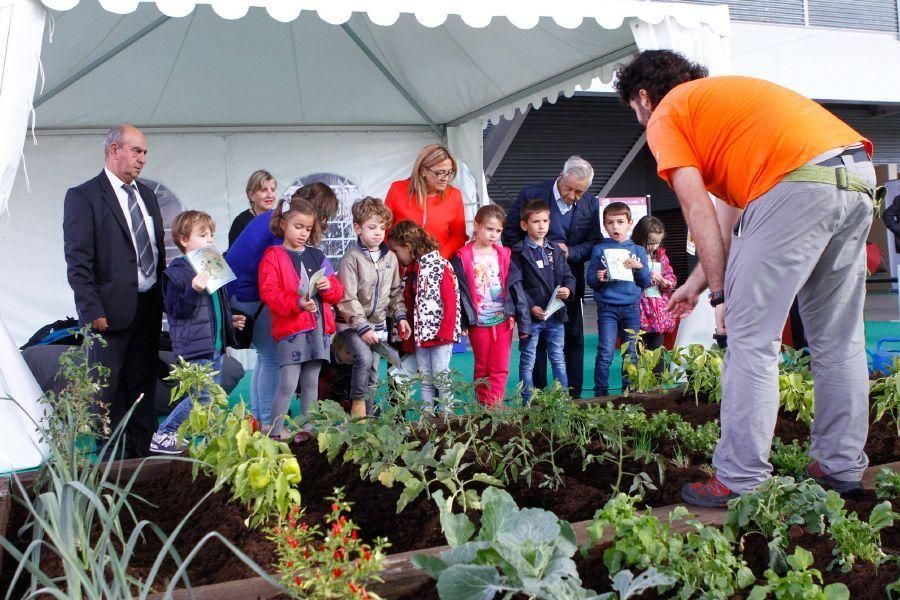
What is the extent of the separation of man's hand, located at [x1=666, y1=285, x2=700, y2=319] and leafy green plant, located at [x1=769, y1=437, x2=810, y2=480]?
0.58 meters

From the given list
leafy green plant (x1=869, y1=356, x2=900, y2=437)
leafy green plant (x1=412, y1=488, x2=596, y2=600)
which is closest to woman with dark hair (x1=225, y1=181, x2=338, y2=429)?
leafy green plant (x1=869, y1=356, x2=900, y2=437)

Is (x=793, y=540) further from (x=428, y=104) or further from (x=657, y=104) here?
(x=428, y=104)

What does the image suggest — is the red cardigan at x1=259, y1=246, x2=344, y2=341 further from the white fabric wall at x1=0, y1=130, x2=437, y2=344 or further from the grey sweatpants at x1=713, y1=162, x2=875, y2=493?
the white fabric wall at x1=0, y1=130, x2=437, y2=344

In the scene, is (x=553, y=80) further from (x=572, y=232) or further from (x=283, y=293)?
(x=283, y=293)

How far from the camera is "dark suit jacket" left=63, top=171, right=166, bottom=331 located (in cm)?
398

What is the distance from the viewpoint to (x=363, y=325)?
468cm

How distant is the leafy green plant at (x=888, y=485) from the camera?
227 centimetres

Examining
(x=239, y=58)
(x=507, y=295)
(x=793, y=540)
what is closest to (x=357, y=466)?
(x=793, y=540)

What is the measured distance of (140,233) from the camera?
418 centimetres

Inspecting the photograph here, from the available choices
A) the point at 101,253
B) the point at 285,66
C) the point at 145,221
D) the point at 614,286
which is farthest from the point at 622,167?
the point at 101,253

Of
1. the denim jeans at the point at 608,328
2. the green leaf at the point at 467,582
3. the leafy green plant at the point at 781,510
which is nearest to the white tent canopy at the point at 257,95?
the denim jeans at the point at 608,328

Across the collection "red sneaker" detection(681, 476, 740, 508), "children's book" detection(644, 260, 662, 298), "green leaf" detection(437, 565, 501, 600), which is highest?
"children's book" detection(644, 260, 662, 298)

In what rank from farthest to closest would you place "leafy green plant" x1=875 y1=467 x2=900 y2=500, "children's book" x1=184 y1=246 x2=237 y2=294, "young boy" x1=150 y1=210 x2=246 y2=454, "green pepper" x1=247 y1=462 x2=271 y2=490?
"young boy" x1=150 y1=210 x2=246 y2=454 < "children's book" x1=184 y1=246 x2=237 y2=294 < "leafy green plant" x1=875 y1=467 x2=900 y2=500 < "green pepper" x1=247 y1=462 x2=271 y2=490

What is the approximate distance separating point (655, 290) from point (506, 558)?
14.7 ft
